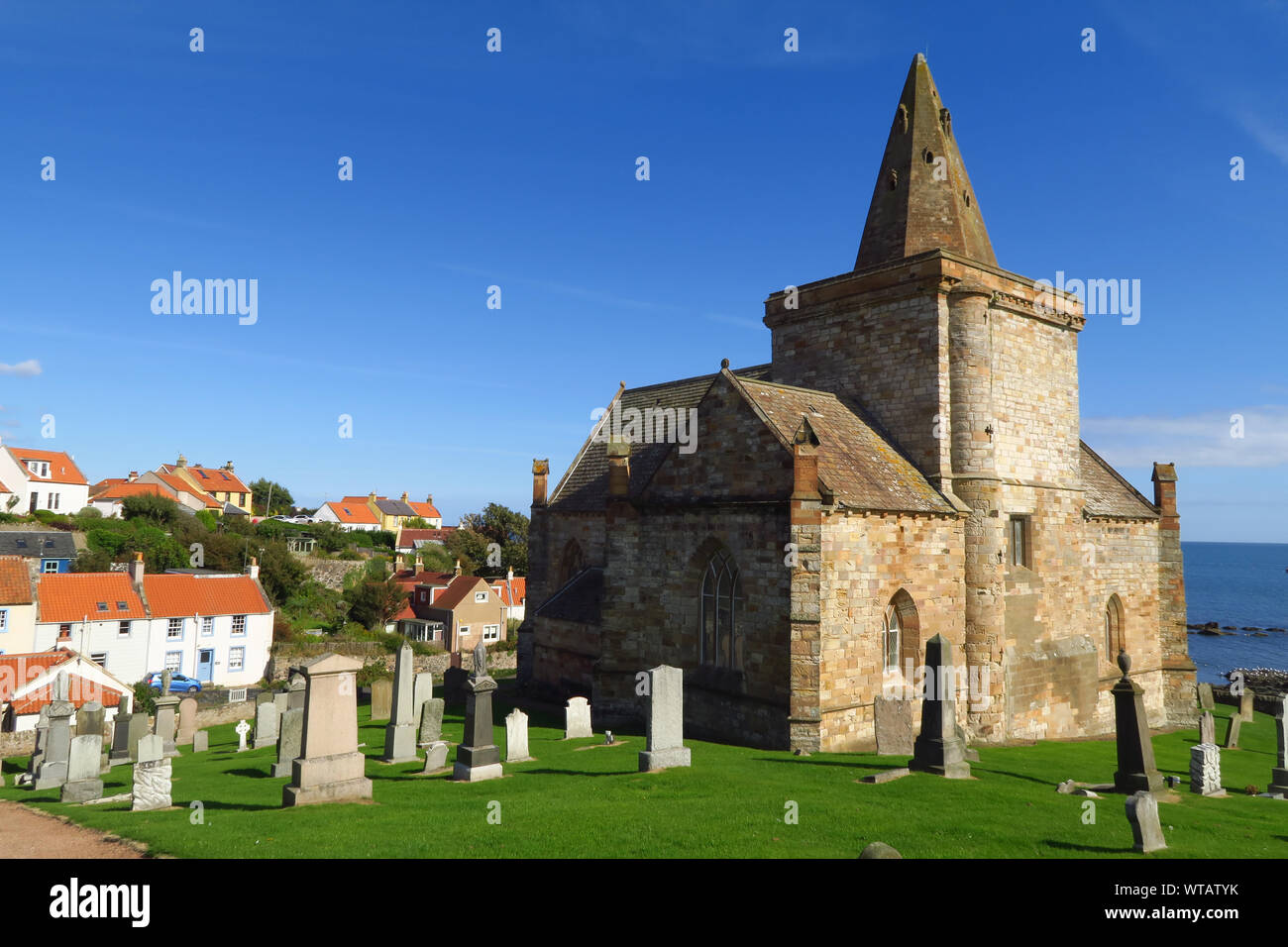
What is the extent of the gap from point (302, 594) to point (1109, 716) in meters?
53.4

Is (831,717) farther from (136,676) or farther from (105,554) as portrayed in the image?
(105,554)

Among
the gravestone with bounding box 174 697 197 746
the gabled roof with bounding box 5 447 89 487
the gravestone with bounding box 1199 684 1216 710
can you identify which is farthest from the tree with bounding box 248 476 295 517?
the gravestone with bounding box 1199 684 1216 710

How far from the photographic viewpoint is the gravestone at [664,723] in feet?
49.6

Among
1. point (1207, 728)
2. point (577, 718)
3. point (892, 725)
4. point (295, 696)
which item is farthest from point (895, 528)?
point (295, 696)

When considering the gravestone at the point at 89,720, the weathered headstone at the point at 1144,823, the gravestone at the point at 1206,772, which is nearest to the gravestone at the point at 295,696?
the gravestone at the point at 89,720

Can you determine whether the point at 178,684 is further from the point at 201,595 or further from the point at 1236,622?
the point at 1236,622

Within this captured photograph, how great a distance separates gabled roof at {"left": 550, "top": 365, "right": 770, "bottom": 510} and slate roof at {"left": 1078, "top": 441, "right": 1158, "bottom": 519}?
1286 cm

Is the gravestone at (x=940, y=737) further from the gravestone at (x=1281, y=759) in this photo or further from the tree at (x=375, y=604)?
the tree at (x=375, y=604)

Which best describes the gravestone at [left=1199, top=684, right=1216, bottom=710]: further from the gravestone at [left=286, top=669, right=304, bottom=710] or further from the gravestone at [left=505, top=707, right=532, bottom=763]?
the gravestone at [left=286, top=669, right=304, bottom=710]

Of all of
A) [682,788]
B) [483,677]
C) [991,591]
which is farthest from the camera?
[991,591]

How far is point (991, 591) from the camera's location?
20.9m

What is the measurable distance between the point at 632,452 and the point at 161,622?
3083cm
